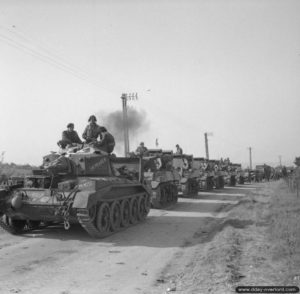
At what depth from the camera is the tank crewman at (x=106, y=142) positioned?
12.8 metres

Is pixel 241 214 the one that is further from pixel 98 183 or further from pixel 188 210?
pixel 98 183

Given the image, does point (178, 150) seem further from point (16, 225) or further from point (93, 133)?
point (16, 225)

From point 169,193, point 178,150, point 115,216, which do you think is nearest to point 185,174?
point 178,150

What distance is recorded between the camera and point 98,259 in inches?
319

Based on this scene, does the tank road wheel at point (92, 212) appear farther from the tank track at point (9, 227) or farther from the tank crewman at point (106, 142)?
the tank crewman at point (106, 142)

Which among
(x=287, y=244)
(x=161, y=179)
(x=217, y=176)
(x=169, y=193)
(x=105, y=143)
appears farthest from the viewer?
(x=217, y=176)

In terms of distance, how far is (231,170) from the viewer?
39.2 m

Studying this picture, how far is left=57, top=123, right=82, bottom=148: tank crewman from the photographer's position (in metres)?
13.0

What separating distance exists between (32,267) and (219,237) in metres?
4.35

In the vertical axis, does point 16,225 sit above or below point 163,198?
below

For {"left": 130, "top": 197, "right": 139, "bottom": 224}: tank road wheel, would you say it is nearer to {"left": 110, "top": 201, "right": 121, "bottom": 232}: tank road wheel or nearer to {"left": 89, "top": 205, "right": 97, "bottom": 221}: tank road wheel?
{"left": 110, "top": 201, "right": 121, "bottom": 232}: tank road wheel

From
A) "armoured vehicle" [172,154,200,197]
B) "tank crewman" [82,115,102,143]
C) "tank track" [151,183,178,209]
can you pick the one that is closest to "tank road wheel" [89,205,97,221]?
"tank crewman" [82,115,102,143]

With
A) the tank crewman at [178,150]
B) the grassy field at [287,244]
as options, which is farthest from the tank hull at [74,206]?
the tank crewman at [178,150]

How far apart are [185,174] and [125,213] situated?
10773 millimetres
